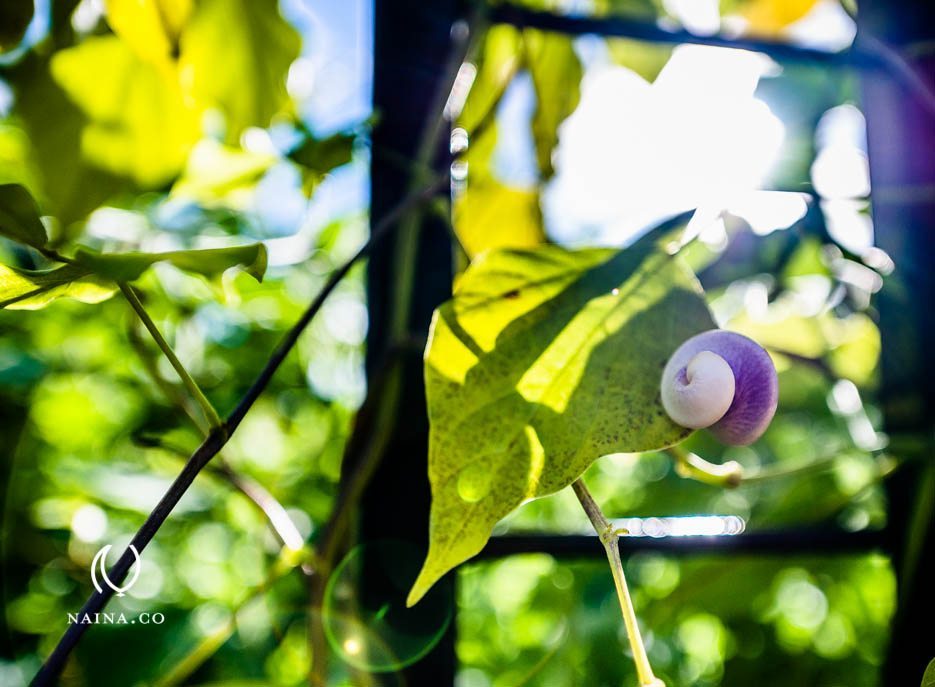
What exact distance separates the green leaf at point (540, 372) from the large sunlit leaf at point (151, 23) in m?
0.20

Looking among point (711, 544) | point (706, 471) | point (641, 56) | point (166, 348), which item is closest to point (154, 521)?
point (166, 348)

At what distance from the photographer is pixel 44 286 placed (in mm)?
166

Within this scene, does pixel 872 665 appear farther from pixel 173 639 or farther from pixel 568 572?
pixel 173 639

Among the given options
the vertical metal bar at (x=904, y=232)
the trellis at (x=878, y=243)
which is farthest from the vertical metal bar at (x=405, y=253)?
the vertical metal bar at (x=904, y=232)

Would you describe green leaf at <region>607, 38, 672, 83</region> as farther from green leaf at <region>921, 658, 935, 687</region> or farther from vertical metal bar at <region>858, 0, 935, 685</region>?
green leaf at <region>921, 658, 935, 687</region>

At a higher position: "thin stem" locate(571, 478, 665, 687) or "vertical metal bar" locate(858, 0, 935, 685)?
"thin stem" locate(571, 478, 665, 687)

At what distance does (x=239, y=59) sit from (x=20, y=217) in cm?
23

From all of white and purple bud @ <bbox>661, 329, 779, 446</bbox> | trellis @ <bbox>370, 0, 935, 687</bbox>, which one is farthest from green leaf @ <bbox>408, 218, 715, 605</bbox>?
trellis @ <bbox>370, 0, 935, 687</bbox>

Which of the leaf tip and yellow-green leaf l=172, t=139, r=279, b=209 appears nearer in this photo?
the leaf tip

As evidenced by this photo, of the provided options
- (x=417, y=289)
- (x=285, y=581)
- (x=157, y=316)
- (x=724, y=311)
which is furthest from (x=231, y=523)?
(x=724, y=311)

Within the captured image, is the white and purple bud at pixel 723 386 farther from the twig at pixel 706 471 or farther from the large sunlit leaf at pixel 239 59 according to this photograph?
the large sunlit leaf at pixel 239 59

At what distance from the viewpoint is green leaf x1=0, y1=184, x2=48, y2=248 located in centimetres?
16

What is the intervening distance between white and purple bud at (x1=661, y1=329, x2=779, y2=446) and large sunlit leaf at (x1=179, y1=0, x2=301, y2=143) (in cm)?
27

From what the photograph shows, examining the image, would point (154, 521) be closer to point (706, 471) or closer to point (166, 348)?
point (166, 348)
